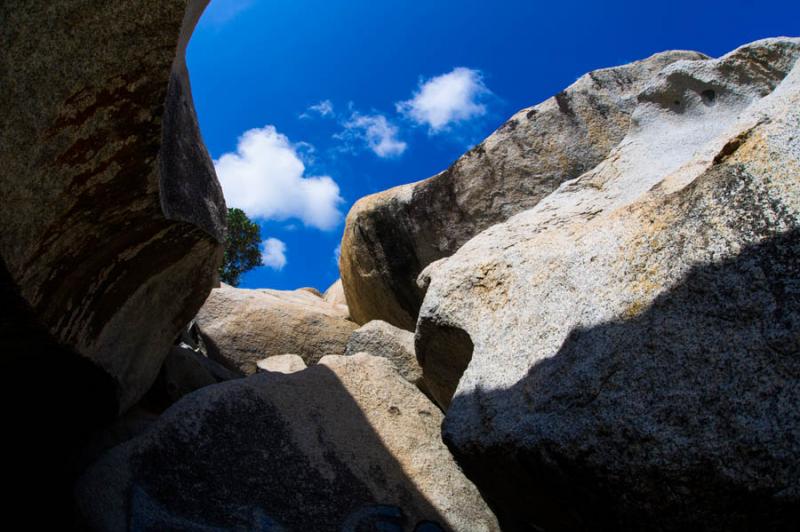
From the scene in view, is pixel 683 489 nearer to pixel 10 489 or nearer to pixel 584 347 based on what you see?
pixel 584 347

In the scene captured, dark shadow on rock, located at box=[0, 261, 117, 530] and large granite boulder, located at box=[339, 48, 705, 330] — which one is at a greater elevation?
large granite boulder, located at box=[339, 48, 705, 330]

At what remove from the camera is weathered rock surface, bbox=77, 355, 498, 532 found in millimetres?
3830

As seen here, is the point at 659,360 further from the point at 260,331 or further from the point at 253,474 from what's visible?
the point at 260,331

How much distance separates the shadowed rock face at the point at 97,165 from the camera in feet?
8.50

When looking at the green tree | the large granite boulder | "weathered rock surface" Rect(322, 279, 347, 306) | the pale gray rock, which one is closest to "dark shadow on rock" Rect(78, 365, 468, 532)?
the pale gray rock

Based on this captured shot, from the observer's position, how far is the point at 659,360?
9.08 feet

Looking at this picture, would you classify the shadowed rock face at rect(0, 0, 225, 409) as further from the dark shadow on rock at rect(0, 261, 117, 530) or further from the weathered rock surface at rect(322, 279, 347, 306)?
the weathered rock surface at rect(322, 279, 347, 306)

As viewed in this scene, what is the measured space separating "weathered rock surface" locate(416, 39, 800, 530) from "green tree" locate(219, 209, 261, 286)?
1782 cm

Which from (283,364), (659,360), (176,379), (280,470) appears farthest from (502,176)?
(659,360)

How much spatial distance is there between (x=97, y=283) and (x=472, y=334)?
2.22 metres

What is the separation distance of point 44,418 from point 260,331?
4.37m

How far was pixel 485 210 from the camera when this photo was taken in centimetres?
724

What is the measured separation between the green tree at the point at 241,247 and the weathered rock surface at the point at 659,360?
58.5ft

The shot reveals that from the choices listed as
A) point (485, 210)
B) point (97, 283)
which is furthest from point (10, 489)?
point (485, 210)
